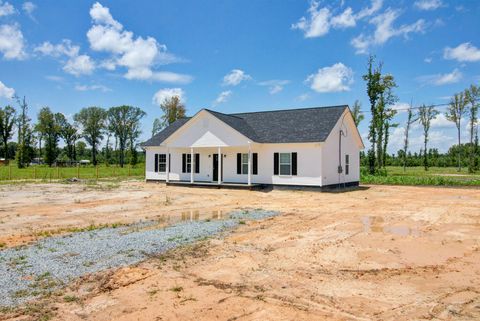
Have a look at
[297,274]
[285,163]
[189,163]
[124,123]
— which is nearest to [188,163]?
[189,163]

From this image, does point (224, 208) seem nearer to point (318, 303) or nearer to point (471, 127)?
point (318, 303)

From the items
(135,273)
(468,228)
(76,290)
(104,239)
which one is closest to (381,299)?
(135,273)

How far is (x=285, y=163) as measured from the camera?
68.6 feet

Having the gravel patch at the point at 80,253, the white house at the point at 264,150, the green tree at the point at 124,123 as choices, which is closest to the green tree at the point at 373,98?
the white house at the point at 264,150

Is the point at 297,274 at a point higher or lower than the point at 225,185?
lower

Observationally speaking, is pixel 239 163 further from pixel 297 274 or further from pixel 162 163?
pixel 297 274

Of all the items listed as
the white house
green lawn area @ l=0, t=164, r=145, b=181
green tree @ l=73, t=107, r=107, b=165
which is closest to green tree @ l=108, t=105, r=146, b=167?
green tree @ l=73, t=107, r=107, b=165

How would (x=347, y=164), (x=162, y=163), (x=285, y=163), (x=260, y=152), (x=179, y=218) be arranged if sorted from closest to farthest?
(x=179, y=218) → (x=285, y=163) → (x=260, y=152) → (x=347, y=164) → (x=162, y=163)

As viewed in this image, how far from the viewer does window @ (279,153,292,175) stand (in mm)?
20750

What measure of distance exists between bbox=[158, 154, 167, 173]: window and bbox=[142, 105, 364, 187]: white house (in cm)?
5

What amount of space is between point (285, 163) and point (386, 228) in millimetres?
11671

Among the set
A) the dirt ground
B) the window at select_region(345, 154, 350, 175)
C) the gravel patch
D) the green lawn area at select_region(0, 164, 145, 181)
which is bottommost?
the dirt ground

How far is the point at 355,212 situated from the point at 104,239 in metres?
8.36

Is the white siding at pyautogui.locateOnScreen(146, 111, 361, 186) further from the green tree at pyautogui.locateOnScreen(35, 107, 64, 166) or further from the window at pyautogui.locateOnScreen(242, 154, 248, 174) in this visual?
the green tree at pyautogui.locateOnScreen(35, 107, 64, 166)
